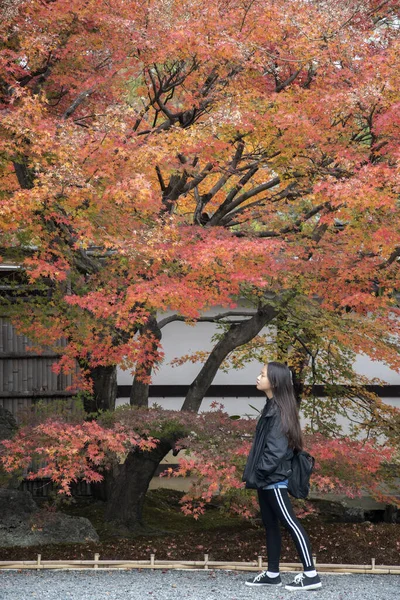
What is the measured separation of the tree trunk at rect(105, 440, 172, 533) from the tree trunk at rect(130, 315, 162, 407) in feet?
2.67

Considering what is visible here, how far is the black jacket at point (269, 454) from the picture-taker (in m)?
5.31

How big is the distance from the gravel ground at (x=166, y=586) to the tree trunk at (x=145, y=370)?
107 inches

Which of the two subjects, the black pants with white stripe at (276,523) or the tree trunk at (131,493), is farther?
the tree trunk at (131,493)

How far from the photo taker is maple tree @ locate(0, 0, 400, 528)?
699cm

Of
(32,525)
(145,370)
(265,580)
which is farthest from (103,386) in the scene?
(265,580)

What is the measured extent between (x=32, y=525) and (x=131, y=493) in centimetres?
156

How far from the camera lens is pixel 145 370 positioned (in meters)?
8.83

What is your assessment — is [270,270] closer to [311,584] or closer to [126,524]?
[311,584]

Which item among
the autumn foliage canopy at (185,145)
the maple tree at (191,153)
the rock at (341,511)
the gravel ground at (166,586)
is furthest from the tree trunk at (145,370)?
the rock at (341,511)

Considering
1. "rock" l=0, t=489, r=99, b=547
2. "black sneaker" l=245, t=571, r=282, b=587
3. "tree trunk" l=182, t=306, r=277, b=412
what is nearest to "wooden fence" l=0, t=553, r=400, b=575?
"black sneaker" l=245, t=571, r=282, b=587

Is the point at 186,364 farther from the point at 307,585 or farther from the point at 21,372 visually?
the point at 307,585

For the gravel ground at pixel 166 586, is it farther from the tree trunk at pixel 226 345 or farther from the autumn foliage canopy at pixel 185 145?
the tree trunk at pixel 226 345

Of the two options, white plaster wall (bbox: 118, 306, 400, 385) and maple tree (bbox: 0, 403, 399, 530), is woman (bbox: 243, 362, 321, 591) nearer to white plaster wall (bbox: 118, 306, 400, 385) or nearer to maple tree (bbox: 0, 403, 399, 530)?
maple tree (bbox: 0, 403, 399, 530)

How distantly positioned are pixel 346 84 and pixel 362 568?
16.0 ft
